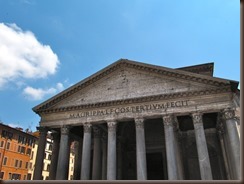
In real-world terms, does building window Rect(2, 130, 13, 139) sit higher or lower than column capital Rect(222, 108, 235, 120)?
higher

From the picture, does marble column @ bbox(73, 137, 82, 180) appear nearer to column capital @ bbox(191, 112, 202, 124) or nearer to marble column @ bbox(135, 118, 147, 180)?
marble column @ bbox(135, 118, 147, 180)

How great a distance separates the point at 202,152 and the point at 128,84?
607cm

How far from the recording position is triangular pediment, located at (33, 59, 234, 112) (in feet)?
Result: 43.5

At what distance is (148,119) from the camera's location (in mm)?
15367

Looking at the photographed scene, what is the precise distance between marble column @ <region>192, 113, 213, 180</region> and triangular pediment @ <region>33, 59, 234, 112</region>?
6.20 ft

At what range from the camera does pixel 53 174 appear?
1545 centimetres

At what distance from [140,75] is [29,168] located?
2512 centimetres

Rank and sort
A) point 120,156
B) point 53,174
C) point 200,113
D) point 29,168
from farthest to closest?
point 29,168
point 120,156
point 53,174
point 200,113

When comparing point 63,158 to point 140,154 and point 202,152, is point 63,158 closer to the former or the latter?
point 140,154

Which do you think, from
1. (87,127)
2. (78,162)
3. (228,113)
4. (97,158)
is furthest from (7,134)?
(228,113)

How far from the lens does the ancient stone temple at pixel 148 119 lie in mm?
12273

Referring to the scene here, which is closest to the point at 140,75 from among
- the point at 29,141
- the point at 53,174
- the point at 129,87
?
the point at 129,87

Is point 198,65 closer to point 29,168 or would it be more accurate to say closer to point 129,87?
point 129,87

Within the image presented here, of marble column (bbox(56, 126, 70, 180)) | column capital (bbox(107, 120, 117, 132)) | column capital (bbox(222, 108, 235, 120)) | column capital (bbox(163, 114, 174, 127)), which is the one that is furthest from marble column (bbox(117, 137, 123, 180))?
column capital (bbox(222, 108, 235, 120))
